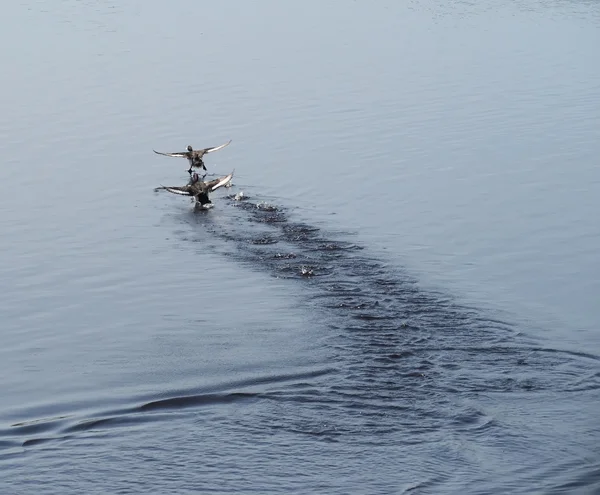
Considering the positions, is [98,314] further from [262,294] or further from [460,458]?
[460,458]

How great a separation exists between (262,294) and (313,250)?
215 cm

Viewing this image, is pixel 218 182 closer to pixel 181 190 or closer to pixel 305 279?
pixel 181 190

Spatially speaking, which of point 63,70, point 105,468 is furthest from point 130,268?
point 63,70

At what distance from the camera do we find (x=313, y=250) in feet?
71.4

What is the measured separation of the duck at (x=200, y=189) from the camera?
2552cm

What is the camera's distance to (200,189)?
2548 centimetres

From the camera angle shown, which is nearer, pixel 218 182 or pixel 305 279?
pixel 305 279

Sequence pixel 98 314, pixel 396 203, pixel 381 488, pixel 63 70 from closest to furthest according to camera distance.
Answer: pixel 381 488
pixel 98 314
pixel 396 203
pixel 63 70

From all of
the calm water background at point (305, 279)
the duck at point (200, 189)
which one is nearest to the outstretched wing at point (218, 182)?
the duck at point (200, 189)

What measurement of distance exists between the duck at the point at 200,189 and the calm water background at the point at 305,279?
49 cm

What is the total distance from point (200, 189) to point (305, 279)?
616 centimetres

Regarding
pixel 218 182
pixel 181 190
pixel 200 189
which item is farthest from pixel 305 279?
pixel 181 190

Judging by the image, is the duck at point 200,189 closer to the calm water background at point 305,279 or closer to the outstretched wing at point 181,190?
the outstretched wing at point 181,190

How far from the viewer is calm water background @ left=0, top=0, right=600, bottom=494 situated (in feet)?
45.1
